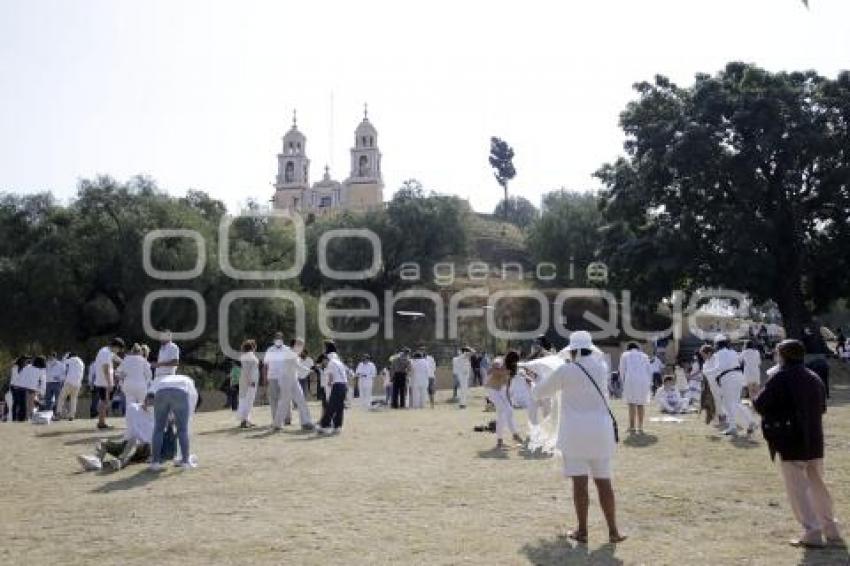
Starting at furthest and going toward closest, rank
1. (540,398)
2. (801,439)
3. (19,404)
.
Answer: (19,404) → (540,398) → (801,439)

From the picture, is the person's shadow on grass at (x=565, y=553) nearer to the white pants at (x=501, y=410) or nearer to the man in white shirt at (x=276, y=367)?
the white pants at (x=501, y=410)

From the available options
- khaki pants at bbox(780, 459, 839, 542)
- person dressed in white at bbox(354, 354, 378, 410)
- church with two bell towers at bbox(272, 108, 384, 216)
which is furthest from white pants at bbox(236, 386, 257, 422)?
church with two bell towers at bbox(272, 108, 384, 216)

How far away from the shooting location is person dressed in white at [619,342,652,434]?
1504cm

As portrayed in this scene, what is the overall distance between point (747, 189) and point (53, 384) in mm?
26742

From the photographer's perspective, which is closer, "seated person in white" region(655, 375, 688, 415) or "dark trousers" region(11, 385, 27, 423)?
"seated person in white" region(655, 375, 688, 415)

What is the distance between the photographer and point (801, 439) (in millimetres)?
7016

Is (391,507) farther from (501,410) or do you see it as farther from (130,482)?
(501,410)

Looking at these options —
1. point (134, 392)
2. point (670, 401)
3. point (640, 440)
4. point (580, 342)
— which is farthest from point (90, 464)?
point (670, 401)

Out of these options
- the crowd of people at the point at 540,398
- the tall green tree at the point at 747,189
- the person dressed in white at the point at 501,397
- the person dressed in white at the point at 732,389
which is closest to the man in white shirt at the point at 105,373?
the crowd of people at the point at 540,398

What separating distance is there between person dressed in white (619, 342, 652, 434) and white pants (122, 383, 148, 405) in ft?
27.1

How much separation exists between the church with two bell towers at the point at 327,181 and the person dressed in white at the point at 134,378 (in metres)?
88.4

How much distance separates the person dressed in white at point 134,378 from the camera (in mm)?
14195

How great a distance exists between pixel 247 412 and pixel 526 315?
48.7 meters

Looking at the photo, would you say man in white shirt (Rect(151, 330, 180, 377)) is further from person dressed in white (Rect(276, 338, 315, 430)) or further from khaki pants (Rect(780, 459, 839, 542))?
khaki pants (Rect(780, 459, 839, 542))
